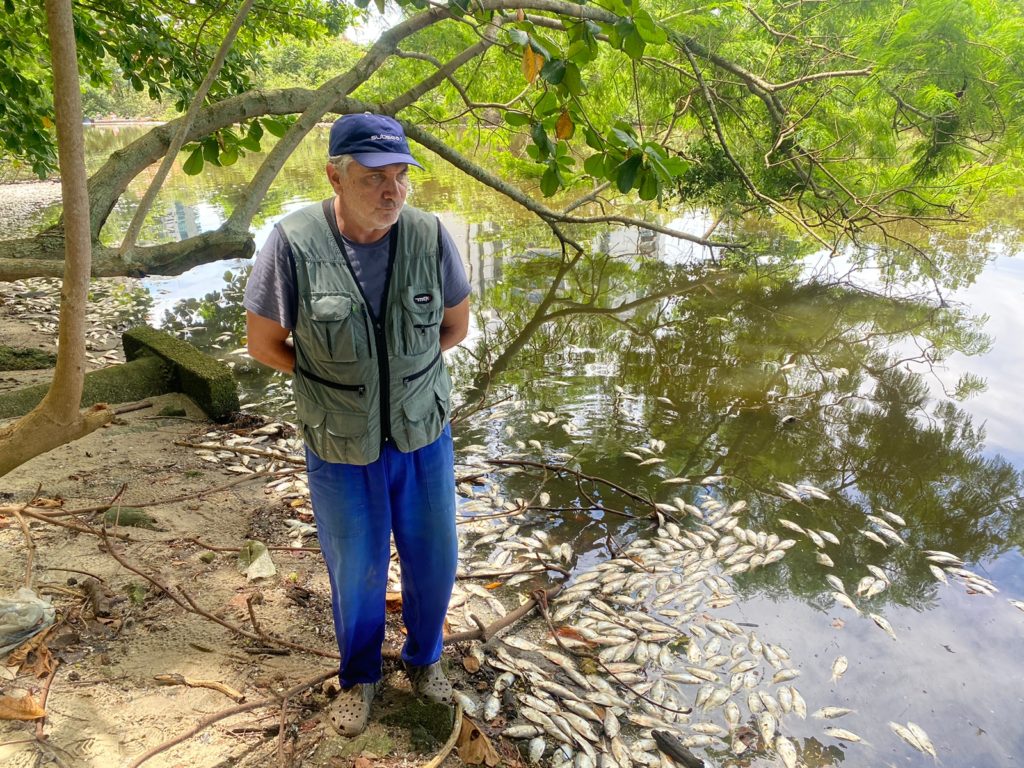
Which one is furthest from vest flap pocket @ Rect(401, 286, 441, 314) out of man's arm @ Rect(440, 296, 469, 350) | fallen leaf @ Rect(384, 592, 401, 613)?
fallen leaf @ Rect(384, 592, 401, 613)

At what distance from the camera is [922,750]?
2.87 metres

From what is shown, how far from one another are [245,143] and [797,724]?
15.5ft

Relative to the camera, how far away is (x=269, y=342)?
207cm

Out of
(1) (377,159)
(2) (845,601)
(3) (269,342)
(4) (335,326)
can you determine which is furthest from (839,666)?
(1) (377,159)

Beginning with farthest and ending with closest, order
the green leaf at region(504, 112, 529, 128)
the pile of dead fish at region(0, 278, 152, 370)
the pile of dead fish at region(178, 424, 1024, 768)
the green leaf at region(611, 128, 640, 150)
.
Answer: the pile of dead fish at region(0, 278, 152, 370) → the green leaf at region(504, 112, 529, 128) → the green leaf at region(611, 128, 640, 150) → the pile of dead fish at region(178, 424, 1024, 768)

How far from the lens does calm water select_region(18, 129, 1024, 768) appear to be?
10.9ft

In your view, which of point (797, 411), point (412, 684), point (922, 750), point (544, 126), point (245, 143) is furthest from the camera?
point (797, 411)

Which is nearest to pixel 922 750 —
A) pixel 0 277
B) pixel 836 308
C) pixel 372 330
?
pixel 372 330

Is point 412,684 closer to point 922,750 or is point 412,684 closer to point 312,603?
point 312,603

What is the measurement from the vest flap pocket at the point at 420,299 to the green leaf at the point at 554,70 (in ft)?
4.71

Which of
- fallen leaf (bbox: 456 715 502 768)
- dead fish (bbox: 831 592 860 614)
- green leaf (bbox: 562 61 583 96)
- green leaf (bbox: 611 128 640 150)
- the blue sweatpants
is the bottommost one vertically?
dead fish (bbox: 831 592 860 614)

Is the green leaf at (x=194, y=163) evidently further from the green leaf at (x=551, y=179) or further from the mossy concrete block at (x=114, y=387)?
the green leaf at (x=551, y=179)

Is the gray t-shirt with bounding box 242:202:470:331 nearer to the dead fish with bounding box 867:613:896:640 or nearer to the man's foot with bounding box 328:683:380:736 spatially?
the man's foot with bounding box 328:683:380:736

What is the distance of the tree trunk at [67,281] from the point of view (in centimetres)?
202
